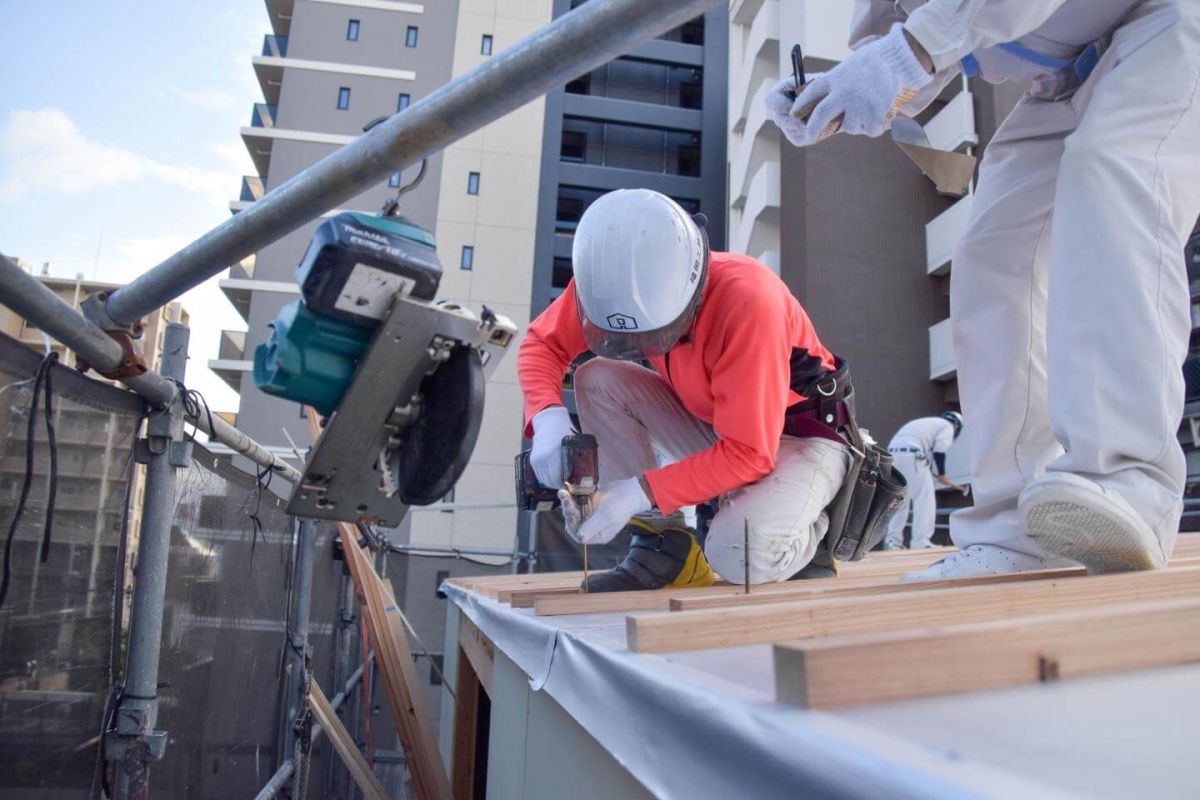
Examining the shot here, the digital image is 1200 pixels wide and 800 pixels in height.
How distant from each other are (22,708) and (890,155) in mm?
13080

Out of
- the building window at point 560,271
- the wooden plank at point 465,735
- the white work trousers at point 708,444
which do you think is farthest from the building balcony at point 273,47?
the white work trousers at point 708,444

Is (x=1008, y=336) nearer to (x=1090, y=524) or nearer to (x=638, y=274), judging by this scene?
(x=1090, y=524)

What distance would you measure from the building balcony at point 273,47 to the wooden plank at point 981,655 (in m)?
21.8

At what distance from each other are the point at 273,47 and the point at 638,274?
67.8 feet

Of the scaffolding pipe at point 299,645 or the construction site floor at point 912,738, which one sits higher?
the construction site floor at point 912,738

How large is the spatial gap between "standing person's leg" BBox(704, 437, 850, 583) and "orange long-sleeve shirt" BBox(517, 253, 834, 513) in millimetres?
102

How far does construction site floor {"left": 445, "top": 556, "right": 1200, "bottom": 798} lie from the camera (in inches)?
19.5

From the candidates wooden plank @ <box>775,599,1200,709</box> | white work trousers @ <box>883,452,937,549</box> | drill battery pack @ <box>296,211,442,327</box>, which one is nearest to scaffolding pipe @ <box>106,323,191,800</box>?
drill battery pack @ <box>296,211,442,327</box>

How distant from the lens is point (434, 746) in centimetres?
292

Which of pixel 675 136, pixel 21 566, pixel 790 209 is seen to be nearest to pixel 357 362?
pixel 21 566

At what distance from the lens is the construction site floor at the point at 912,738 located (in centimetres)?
49

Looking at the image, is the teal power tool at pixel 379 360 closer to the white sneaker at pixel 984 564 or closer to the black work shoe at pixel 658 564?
the white sneaker at pixel 984 564

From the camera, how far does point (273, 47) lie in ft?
62.4

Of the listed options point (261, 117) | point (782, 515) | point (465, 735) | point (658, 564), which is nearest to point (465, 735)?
point (465, 735)
